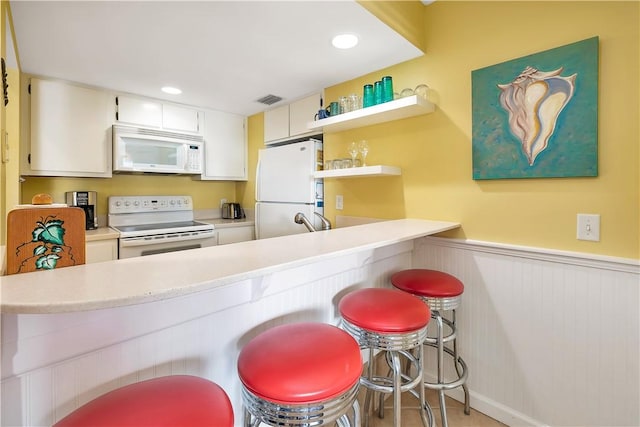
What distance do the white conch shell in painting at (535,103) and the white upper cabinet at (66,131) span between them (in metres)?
3.09

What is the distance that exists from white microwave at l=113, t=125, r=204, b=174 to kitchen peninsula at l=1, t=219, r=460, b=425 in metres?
2.16

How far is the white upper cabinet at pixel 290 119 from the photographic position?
107 inches

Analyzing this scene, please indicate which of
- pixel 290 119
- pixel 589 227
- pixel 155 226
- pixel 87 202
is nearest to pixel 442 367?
pixel 589 227

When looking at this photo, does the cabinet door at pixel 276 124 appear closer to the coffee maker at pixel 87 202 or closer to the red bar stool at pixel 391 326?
the coffee maker at pixel 87 202

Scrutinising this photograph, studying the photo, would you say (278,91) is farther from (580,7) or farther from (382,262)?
(580,7)

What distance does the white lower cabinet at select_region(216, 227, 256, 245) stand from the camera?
3.08 meters

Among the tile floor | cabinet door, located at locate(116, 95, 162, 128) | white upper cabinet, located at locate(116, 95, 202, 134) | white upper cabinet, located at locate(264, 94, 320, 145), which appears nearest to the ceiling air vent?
white upper cabinet, located at locate(264, 94, 320, 145)

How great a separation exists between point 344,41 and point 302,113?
1.07m

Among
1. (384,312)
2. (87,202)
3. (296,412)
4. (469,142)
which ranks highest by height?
(469,142)

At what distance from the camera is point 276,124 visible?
3088mm

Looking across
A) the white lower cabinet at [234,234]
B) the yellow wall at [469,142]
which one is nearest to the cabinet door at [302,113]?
the yellow wall at [469,142]

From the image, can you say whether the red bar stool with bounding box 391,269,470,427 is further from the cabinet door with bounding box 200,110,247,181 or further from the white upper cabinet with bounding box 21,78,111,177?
the white upper cabinet with bounding box 21,78,111,177

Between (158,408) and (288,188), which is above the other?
(288,188)

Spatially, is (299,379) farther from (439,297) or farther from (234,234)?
(234,234)
